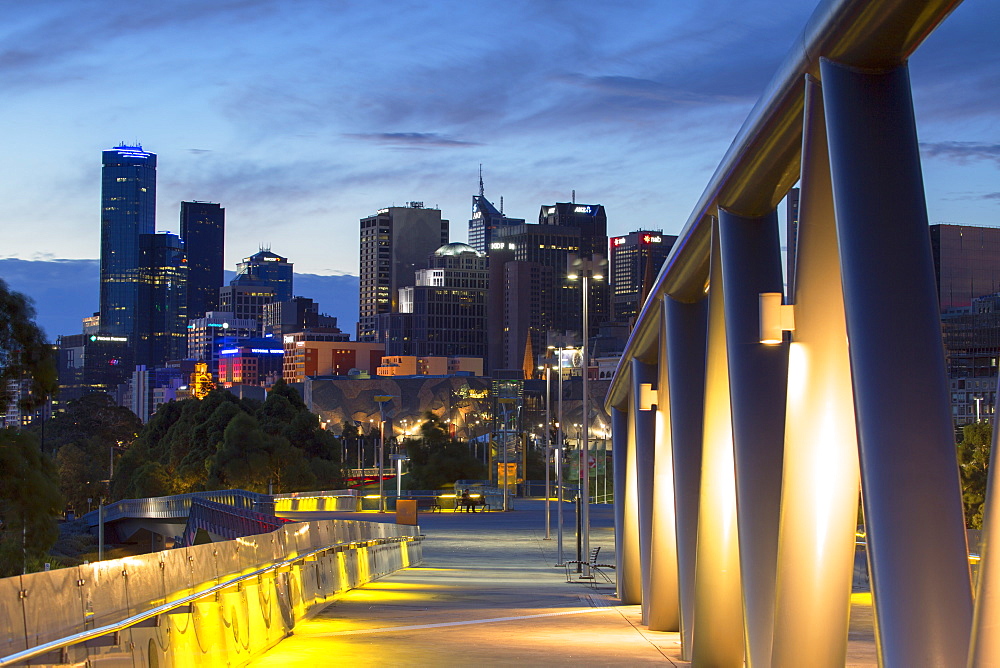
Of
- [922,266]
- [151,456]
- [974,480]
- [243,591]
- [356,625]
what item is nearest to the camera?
[922,266]

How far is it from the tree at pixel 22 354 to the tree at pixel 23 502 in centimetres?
139

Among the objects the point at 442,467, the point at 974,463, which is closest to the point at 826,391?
the point at 974,463

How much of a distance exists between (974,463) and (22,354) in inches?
1178

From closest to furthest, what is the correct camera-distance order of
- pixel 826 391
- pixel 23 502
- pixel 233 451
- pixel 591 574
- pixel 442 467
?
pixel 826 391 < pixel 591 574 < pixel 23 502 < pixel 233 451 < pixel 442 467

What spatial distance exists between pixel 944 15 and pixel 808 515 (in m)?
3.76

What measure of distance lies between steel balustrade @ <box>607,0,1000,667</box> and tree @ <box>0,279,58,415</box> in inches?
1321

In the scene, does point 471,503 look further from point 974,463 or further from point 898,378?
point 898,378

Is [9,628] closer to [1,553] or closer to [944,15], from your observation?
[944,15]

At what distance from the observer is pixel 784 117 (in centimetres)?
942

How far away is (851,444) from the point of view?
934cm

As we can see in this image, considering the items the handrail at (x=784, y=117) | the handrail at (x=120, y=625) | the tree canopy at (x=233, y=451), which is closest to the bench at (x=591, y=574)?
the handrail at (x=784, y=117)

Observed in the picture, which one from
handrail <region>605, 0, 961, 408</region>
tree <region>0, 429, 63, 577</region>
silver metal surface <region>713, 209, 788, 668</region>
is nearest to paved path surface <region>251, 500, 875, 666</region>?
silver metal surface <region>713, 209, 788, 668</region>

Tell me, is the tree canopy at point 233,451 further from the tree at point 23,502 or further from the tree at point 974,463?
the tree at point 974,463

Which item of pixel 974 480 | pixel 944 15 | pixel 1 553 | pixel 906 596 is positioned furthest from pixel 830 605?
pixel 1 553
